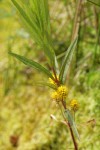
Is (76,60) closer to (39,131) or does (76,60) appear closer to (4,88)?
(39,131)

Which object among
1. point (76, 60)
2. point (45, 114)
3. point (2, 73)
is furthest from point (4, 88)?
point (76, 60)

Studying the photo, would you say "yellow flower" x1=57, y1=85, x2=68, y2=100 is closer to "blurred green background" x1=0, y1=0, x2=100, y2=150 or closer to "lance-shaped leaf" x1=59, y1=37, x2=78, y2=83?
"lance-shaped leaf" x1=59, y1=37, x2=78, y2=83

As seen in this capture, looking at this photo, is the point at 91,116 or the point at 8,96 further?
the point at 8,96

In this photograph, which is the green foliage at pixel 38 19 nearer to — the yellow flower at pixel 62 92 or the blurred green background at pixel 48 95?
the yellow flower at pixel 62 92

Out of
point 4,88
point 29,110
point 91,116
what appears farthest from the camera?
point 4,88

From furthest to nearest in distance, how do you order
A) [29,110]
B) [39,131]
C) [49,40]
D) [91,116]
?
[29,110] → [39,131] → [91,116] → [49,40]

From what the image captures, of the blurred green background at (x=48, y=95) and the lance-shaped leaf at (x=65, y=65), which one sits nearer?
the lance-shaped leaf at (x=65, y=65)

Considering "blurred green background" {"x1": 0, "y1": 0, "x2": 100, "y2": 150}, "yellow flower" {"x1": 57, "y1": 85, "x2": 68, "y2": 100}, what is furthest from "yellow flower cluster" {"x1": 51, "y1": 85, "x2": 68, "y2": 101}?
"blurred green background" {"x1": 0, "y1": 0, "x2": 100, "y2": 150}

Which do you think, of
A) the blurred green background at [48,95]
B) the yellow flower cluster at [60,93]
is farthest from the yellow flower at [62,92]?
the blurred green background at [48,95]

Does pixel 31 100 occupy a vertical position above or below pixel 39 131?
above
